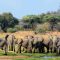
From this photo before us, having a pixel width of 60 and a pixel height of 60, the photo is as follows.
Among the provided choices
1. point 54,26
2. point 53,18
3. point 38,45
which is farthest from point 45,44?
point 53,18

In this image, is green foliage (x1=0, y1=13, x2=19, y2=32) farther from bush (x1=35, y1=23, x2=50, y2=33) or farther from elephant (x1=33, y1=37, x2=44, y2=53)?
elephant (x1=33, y1=37, x2=44, y2=53)

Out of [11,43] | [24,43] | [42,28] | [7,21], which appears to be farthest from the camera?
Answer: [7,21]

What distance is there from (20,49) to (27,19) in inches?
1954

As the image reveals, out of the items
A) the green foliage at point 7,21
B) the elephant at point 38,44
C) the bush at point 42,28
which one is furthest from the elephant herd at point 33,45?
the green foliage at point 7,21

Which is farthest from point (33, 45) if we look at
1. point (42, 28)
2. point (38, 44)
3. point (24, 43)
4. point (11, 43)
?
point (42, 28)

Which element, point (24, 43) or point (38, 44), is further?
point (38, 44)

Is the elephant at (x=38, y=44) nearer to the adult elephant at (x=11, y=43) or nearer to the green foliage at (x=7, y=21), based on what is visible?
the adult elephant at (x=11, y=43)

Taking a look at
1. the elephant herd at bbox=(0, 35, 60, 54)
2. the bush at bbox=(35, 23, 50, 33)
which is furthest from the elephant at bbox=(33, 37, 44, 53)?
the bush at bbox=(35, 23, 50, 33)

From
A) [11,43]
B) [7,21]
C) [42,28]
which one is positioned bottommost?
[11,43]

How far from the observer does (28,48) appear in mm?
30375

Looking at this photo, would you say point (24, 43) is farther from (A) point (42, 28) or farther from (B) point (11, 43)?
(A) point (42, 28)

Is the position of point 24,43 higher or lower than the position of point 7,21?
lower

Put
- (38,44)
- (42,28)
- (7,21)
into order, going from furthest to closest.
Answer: (7,21)
(42,28)
(38,44)

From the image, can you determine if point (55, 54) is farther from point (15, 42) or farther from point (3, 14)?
point (3, 14)
